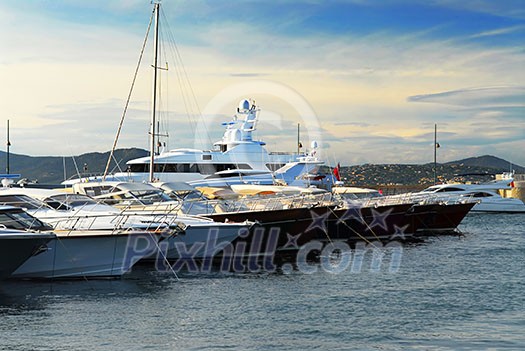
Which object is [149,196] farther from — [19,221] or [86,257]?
[19,221]

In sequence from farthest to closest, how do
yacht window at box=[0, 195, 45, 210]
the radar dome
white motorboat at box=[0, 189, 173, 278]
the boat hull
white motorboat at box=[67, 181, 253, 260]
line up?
1. the radar dome
2. white motorboat at box=[67, 181, 253, 260]
3. yacht window at box=[0, 195, 45, 210]
4. white motorboat at box=[0, 189, 173, 278]
5. the boat hull

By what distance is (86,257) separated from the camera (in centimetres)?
2398

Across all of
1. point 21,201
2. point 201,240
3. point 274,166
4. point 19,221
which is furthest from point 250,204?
point 274,166

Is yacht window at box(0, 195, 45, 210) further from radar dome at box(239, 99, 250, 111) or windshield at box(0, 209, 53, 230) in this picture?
radar dome at box(239, 99, 250, 111)

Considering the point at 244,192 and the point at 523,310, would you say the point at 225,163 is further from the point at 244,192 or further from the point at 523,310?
the point at 523,310

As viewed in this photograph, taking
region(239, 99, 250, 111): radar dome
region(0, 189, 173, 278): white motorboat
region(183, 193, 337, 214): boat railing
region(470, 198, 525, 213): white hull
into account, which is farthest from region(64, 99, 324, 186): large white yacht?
region(0, 189, 173, 278): white motorboat

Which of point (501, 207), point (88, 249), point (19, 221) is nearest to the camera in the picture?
point (19, 221)

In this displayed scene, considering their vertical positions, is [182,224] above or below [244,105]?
below

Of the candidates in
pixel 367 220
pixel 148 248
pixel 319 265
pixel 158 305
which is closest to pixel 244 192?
pixel 367 220

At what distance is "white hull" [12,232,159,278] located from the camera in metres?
23.7

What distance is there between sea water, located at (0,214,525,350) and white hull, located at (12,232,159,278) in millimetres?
454

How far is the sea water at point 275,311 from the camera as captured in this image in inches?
654

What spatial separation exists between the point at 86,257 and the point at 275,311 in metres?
7.24

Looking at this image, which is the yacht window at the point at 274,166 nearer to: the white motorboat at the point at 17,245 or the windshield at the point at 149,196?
the windshield at the point at 149,196
